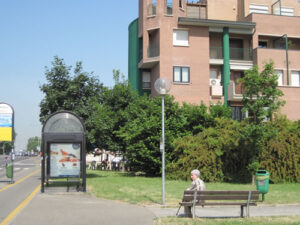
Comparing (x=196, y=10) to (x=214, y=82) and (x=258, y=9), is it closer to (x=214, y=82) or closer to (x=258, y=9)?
(x=258, y=9)

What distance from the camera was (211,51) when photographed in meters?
35.4

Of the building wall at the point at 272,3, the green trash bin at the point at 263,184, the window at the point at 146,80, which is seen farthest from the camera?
the building wall at the point at 272,3

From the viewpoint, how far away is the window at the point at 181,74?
33500mm

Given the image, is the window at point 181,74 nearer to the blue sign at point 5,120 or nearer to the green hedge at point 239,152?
the green hedge at point 239,152

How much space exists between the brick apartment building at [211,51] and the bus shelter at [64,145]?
1643 cm

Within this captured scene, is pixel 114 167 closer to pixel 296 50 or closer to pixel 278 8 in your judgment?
pixel 296 50

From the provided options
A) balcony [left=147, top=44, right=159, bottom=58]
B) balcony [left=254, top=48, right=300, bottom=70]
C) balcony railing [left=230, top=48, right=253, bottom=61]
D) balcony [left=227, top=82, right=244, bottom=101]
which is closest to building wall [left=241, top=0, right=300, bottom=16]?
balcony railing [left=230, top=48, right=253, bottom=61]

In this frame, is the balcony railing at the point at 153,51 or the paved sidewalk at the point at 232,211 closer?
the paved sidewalk at the point at 232,211

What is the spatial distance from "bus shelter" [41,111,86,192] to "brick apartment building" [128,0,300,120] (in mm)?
16427

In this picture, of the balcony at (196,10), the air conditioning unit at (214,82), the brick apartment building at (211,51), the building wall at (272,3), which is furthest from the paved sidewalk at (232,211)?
the building wall at (272,3)

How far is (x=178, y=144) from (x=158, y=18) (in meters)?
13.8

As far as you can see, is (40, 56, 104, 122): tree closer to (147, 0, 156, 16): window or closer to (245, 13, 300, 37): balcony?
(147, 0, 156, 16): window

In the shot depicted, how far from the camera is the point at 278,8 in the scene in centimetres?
3872

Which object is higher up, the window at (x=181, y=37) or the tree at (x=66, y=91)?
the window at (x=181, y=37)
